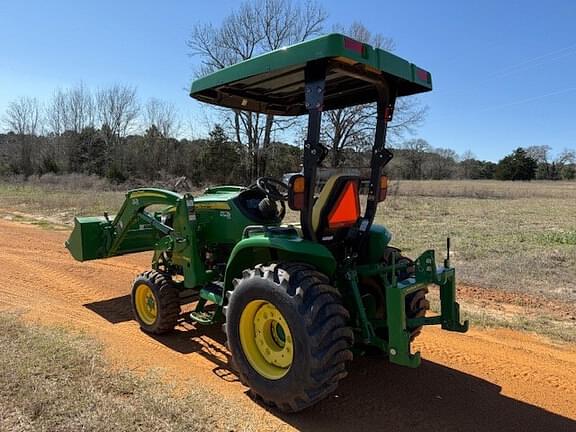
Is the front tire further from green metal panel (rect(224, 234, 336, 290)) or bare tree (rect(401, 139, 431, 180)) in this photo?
bare tree (rect(401, 139, 431, 180))

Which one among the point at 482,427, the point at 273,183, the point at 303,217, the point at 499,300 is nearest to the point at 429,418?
the point at 482,427

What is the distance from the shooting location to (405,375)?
13.1 feet

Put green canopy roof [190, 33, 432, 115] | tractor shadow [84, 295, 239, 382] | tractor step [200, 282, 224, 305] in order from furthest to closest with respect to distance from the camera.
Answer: tractor step [200, 282, 224, 305] → tractor shadow [84, 295, 239, 382] → green canopy roof [190, 33, 432, 115]

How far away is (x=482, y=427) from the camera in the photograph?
3.19 meters

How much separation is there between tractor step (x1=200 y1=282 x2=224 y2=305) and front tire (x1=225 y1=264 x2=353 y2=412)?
2.18ft

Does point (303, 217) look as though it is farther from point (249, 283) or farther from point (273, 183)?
point (273, 183)

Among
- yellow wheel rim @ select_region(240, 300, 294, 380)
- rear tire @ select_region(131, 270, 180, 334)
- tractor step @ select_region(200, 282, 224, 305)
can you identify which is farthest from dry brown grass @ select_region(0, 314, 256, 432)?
tractor step @ select_region(200, 282, 224, 305)

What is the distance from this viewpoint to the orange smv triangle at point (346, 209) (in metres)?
3.59

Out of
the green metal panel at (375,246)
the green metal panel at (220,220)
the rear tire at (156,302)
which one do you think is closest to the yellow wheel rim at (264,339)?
the green metal panel at (375,246)

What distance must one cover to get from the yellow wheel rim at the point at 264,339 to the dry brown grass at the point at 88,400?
367 millimetres

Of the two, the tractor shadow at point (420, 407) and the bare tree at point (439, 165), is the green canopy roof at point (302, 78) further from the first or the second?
the bare tree at point (439, 165)

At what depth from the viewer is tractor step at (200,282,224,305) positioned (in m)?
4.26

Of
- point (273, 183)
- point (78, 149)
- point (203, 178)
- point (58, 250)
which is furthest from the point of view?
point (78, 149)

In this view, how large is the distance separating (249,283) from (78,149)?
45774 millimetres
